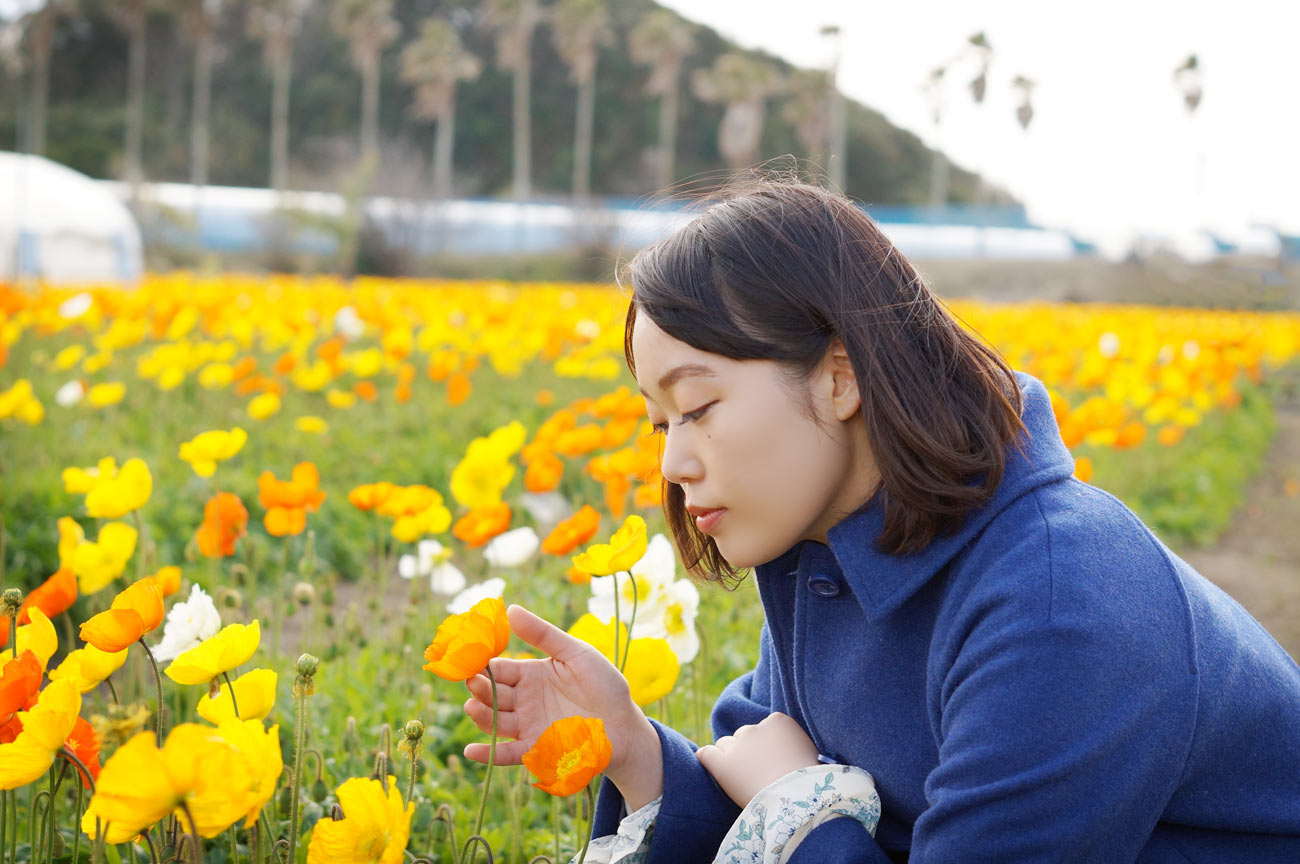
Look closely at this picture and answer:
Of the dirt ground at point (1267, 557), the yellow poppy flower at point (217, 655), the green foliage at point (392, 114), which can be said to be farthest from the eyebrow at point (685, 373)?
the green foliage at point (392, 114)

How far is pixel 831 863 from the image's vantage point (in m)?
1.29

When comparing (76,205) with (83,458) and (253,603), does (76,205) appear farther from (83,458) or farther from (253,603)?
(253,603)

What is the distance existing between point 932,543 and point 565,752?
421mm

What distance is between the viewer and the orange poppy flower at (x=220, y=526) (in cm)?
216

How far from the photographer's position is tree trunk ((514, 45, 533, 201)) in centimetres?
3416

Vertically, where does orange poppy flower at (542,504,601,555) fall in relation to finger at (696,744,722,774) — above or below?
above

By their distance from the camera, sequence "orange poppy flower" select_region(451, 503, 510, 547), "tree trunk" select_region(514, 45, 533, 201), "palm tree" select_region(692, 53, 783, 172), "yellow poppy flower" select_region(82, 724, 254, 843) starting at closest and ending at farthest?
"yellow poppy flower" select_region(82, 724, 254, 843) < "orange poppy flower" select_region(451, 503, 510, 547) < "tree trunk" select_region(514, 45, 533, 201) < "palm tree" select_region(692, 53, 783, 172)

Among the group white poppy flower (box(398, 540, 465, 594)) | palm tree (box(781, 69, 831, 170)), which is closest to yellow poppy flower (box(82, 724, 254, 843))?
white poppy flower (box(398, 540, 465, 594))

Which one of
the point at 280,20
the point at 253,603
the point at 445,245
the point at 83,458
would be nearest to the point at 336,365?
the point at 83,458

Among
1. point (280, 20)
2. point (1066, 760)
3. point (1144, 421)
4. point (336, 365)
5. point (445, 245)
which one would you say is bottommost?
point (445, 245)

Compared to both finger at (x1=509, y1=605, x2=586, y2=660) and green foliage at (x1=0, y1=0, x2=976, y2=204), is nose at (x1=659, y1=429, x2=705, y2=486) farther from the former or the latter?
green foliage at (x1=0, y1=0, x2=976, y2=204)

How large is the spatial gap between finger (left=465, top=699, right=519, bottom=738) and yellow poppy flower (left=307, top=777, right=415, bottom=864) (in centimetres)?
27

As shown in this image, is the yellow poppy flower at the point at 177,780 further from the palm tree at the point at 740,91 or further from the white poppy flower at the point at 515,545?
the palm tree at the point at 740,91

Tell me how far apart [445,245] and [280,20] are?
38.8ft
